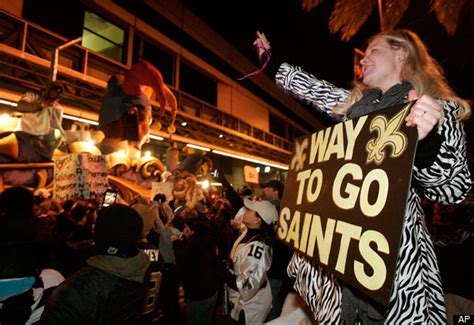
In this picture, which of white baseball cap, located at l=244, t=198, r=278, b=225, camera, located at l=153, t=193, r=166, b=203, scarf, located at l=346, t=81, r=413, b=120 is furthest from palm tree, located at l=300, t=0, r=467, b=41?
camera, located at l=153, t=193, r=166, b=203

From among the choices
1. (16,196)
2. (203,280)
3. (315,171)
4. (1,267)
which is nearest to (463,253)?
(315,171)

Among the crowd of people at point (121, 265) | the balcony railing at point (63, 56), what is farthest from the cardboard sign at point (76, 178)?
the balcony railing at point (63, 56)

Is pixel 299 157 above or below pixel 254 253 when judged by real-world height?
above

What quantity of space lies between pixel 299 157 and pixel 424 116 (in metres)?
0.75

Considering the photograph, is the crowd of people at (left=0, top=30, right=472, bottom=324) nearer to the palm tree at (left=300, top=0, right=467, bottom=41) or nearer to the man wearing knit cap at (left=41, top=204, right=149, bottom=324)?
the man wearing knit cap at (left=41, top=204, right=149, bottom=324)

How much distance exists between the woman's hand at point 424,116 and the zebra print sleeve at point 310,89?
2.11 feet

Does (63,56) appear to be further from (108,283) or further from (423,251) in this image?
(423,251)

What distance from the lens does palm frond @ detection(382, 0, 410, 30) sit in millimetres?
4984

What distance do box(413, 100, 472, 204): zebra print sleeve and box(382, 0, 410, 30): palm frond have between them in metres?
4.77

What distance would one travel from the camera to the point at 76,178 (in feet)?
17.1

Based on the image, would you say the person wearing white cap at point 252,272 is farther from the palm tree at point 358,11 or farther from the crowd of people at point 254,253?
the palm tree at point 358,11

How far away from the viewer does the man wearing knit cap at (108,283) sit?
1923mm

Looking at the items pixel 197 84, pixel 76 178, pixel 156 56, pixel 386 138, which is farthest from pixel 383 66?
pixel 197 84

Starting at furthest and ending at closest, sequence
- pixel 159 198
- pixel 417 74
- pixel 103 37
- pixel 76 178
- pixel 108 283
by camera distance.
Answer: pixel 103 37 < pixel 159 198 < pixel 76 178 < pixel 108 283 < pixel 417 74
